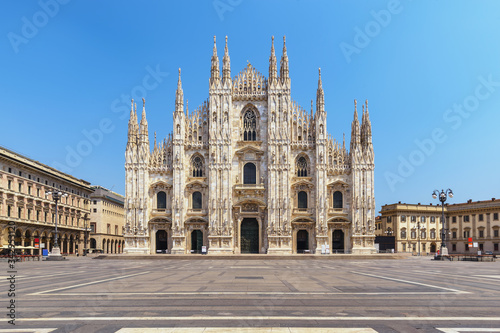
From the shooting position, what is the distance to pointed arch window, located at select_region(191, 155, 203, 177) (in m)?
61.3

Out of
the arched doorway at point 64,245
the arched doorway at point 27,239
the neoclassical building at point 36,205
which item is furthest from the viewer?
the arched doorway at point 64,245

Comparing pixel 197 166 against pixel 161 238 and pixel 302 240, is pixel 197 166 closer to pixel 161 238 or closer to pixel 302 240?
pixel 161 238

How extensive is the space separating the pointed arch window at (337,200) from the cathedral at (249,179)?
0.12m

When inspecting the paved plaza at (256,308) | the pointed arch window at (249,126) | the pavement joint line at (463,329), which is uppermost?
the pointed arch window at (249,126)

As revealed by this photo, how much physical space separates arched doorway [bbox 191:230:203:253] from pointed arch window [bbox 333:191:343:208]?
1696cm

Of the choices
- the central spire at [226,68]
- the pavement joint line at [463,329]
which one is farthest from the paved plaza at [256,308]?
the central spire at [226,68]

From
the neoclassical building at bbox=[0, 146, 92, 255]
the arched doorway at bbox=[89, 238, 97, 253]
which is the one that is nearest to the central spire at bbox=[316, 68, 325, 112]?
the neoclassical building at bbox=[0, 146, 92, 255]

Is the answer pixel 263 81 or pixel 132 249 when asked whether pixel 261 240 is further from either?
pixel 263 81

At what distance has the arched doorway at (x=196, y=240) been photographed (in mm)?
60750

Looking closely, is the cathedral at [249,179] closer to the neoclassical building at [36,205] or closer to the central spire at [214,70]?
the central spire at [214,70]

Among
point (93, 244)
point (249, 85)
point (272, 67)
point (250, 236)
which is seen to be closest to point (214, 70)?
point (249, 85)

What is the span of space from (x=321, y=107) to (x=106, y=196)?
62524 mm

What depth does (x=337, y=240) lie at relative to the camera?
60688mm

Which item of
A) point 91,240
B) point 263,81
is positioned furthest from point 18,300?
point 91,240
